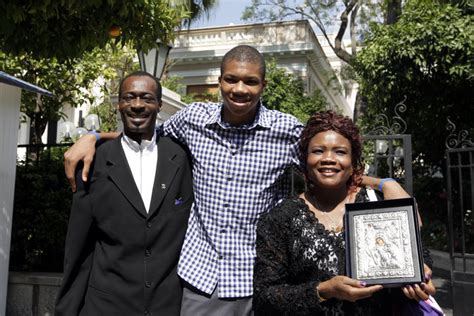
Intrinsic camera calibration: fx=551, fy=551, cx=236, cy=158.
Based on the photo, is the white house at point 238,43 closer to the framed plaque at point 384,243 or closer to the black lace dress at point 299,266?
the black lace dress at point 299,266

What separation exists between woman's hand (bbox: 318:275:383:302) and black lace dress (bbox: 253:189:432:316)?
0.11m

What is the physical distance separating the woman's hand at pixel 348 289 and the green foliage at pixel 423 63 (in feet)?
20.8

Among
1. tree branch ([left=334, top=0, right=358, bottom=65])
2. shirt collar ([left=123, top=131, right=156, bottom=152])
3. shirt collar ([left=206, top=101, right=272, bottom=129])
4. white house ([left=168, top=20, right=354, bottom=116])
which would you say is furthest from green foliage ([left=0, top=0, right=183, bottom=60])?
white house ([left=168, top=20, right=354, bottom=116])

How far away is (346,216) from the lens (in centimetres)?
212

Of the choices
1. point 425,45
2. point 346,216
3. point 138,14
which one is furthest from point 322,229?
point 425,45

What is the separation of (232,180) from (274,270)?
526 millimetres

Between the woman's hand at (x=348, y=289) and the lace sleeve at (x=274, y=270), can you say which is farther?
the lace sleeve at (x=274, y=270)

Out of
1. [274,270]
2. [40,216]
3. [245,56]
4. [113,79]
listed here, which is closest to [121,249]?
[274,270]

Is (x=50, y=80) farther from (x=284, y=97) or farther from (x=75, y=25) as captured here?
(x=284, y=97)

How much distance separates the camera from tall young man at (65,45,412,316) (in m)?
2.53

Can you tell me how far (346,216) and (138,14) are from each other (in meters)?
3.83

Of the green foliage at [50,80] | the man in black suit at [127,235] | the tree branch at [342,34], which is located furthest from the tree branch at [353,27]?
the man in black suit at [127,235]

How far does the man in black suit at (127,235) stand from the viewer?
2.54 metres

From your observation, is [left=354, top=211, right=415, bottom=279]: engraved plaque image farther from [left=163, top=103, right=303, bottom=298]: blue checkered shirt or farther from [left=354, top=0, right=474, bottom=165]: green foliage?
[left=354, top=0, right=474, bottom=165]: green foliage
